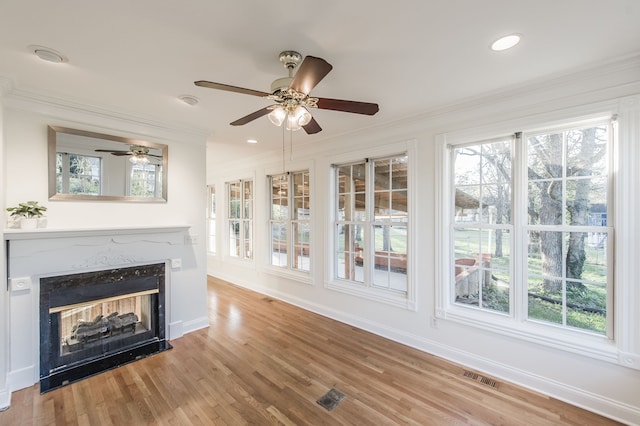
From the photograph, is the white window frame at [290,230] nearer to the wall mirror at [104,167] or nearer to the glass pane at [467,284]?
the wall mirror at [104,167]

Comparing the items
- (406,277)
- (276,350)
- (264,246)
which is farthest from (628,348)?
(264,246)

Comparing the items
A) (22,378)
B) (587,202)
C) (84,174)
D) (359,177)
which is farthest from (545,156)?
(22,378)

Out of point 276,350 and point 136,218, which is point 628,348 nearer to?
point 276,350

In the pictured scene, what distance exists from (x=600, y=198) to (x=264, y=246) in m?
4.49

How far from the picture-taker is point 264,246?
521cm

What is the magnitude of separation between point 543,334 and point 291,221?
3.54m

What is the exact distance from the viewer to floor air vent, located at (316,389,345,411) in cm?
226

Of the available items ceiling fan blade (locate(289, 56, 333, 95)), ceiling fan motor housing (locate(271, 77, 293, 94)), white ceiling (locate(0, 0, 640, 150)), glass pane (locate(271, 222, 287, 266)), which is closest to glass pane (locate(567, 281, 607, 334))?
white ceiling (locate(0, 0, 640, 150))

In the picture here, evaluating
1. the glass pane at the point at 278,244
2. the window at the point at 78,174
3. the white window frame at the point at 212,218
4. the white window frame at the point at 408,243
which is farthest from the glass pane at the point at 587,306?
the white window frame at the point at 212,218

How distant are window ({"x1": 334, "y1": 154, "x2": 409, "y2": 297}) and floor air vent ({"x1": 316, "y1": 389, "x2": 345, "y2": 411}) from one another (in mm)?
1455

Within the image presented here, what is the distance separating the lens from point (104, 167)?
9.97 feet

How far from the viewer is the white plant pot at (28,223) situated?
8.11ft

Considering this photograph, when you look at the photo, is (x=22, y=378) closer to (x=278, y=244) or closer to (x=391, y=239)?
(x=278, y=244)

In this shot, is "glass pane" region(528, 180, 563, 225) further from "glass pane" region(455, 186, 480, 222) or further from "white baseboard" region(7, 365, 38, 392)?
"white baseboard" region(7, 365, 38, 392)
